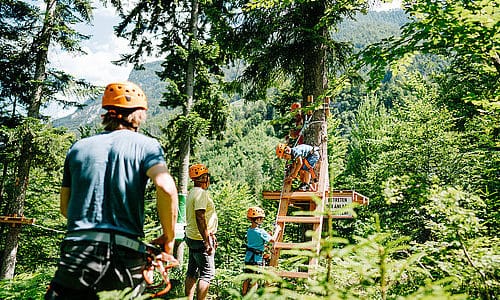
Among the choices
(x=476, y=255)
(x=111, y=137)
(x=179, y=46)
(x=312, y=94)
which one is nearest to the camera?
(x=111, y=137)

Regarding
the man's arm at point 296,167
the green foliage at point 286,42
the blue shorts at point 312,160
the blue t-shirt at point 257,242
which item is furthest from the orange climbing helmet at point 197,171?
the green foliage at point 286,42

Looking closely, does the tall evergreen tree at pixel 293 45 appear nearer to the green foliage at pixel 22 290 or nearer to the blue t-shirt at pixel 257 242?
the blue t-shirt at pixel 257 242

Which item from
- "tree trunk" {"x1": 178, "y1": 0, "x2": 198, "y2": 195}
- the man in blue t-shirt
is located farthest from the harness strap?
"tree trunk" {"x1": 178, "y1": 0, "x2": 198, "y2": 195}

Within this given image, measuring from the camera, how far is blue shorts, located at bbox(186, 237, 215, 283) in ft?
15.3

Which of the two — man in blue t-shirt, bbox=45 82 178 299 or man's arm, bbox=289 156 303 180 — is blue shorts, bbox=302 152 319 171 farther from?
man in blue t-shirt, bbox=45 82 178 299

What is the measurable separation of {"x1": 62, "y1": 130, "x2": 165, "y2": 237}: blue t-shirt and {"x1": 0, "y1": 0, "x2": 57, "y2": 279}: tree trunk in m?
10.7

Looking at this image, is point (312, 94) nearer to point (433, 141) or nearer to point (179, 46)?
point (179, 46)

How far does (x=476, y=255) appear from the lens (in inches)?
93.1

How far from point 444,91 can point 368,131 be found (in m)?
15.7

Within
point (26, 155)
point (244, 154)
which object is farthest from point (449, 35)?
point (244, 154)

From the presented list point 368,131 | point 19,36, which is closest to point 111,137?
point 19,36

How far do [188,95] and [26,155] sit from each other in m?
5.56

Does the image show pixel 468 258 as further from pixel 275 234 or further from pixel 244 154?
pixel 244 154

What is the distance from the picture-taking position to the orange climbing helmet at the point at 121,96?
2.25 metres
